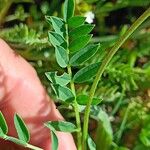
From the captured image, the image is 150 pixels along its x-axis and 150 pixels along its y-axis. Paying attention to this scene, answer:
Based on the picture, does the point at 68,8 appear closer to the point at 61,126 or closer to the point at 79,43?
the point at 79,43

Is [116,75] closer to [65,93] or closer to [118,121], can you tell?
[118,121]

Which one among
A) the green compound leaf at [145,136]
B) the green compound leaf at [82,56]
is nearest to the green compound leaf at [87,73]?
the green compound leaf at [82,56]

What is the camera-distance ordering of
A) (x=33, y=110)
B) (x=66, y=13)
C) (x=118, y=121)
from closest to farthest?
(x=66, y=13) → (x=33, y=110) → (x=118, y=121)

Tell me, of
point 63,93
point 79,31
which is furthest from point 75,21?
point 63,93

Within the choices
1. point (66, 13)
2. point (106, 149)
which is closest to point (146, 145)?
point (106, 149)

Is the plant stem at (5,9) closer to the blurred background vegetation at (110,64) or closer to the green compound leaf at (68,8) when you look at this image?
the blurred background vegetation at (110,64)

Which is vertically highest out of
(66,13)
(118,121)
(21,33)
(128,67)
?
(66,13)
